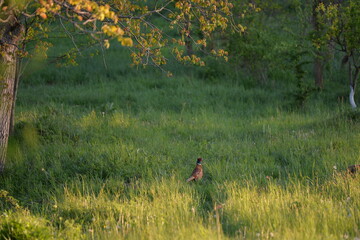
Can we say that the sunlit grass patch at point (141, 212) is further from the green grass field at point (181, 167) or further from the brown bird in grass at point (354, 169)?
the brown bird in grass at point (354, 169)

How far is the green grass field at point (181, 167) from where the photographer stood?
204 inches

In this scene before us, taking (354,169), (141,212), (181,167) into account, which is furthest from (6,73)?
(354,169)

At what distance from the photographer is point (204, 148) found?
358 inches

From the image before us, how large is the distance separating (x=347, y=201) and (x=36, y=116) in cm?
777

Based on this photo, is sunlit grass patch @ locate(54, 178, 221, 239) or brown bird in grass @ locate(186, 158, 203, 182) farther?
brown bird in grass @ locate(186, 158, 203, 182)

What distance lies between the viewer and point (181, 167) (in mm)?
7902

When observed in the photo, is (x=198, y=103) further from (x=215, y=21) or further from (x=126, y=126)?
(x=215, y=21)

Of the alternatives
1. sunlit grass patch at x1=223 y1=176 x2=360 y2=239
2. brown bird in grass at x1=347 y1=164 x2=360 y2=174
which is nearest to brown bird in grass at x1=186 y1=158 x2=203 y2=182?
sunlit grass patch at x1=223 y1=176 x2=360 y2=239

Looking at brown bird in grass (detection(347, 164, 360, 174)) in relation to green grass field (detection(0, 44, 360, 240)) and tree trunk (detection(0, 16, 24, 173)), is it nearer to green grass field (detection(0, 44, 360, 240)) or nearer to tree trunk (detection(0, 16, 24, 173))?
green grass field (detection(0, 44, 360, 240))

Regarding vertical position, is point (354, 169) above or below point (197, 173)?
above

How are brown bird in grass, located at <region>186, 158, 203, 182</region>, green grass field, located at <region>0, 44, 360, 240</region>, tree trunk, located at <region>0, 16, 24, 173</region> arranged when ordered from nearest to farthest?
green grass field, located at <region>0, 44, 360, 240</region> → brown bird in grass, located at <region>186, 158, 203, 182</region> → tree trunk, located at <region>0, 16, 24, 173</region>

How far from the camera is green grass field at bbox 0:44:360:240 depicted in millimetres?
5176

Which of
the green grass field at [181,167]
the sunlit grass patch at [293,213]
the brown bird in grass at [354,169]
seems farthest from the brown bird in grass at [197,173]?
the brown bird in grass at [354,169]

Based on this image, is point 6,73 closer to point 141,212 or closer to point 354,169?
point 141,212
